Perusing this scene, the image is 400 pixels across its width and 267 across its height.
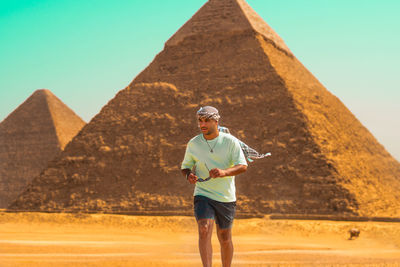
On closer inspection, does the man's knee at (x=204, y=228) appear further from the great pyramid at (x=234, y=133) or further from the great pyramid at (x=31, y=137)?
the great pyramid at (x=31, y=137)

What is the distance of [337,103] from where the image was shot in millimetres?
48938

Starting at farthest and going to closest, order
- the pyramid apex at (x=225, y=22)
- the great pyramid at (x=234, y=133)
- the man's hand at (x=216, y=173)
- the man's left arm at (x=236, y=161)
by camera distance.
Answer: the pyramid apex at (x=225, y=22)
the great pyramid at (x=234, y=133)
the man's left arm at (x=236, y=161)
the man's hand at (x=216, y=173)

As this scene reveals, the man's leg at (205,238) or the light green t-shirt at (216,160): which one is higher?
the light green t-shirt at (216,160)

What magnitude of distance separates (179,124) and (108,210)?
26.5 ft

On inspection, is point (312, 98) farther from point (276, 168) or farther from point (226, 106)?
point (276, 168)

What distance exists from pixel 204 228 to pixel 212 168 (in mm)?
565

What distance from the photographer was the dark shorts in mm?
6109

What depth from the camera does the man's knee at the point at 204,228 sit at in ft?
19.6

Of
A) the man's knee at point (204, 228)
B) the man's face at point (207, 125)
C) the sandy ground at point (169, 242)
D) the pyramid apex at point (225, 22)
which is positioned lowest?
the sandy ground at point (169, 242)

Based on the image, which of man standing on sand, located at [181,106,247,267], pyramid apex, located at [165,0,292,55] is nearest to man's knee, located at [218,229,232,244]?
man standing on sand, located at [181,106,247,267]

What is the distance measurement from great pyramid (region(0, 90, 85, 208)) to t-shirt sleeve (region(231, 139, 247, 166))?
62.1 metres

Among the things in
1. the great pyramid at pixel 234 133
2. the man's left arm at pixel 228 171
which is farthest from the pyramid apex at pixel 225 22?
the man's left arm at pixel 228 171

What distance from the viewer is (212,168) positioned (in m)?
6.13

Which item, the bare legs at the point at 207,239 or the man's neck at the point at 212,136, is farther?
the man's neck at the point at 212,136
